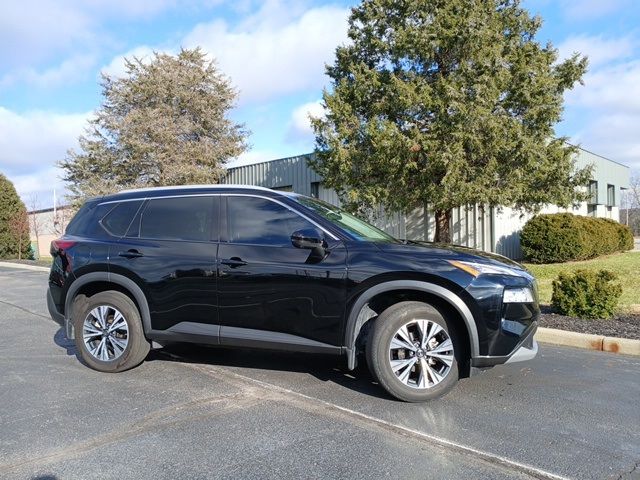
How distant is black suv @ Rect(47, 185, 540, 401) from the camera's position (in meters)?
4.36

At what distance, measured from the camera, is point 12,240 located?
1196 inches

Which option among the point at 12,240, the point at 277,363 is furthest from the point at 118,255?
the point at 12,240

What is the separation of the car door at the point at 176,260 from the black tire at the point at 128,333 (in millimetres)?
270

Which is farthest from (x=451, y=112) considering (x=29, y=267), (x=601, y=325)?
(x=29, y=267)

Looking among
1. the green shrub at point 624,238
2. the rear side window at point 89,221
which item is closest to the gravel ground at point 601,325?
the rear side window at point 89,221

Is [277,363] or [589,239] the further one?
[589,239]

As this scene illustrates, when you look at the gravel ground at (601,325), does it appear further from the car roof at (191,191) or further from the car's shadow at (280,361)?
the car roof at (191,191)

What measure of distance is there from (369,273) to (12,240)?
31.9 metres

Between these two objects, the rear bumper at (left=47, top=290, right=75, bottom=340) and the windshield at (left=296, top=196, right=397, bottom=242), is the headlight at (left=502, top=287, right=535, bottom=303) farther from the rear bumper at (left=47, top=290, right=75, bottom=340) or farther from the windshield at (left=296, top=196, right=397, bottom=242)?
the rear bumper at (left=47, top=290, right=75, bottom=340)

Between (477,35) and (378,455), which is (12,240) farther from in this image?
(378,455)

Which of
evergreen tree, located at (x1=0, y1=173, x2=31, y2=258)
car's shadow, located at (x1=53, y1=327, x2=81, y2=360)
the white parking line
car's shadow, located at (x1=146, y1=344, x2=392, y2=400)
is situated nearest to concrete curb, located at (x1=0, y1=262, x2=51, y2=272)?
evergreen tree, located at (x1=0, y1=173, x2=31, y2=258)

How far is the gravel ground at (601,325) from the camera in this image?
6.68 m

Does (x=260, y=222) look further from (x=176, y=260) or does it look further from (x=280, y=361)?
(x=280, y=361)

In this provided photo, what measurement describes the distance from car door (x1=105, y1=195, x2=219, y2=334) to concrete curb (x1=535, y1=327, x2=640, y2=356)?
4.41 m
